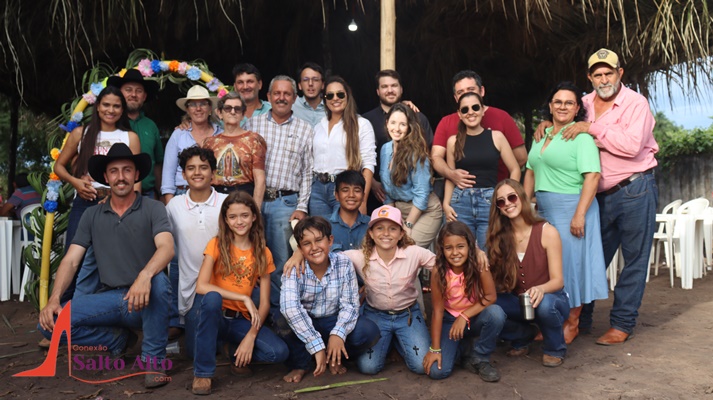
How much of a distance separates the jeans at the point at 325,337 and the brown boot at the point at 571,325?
51.0 inches

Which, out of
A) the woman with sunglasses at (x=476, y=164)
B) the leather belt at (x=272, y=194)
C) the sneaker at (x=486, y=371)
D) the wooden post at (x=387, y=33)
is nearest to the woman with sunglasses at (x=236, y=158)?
the leather belt at (x=272, y=194)

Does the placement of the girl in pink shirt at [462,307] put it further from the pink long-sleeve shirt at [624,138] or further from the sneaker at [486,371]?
the pink long-sleeve shirt at [624,138]

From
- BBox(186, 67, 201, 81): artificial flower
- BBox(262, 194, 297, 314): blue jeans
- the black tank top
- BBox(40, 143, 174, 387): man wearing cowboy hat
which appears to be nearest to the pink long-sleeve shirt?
the black tank top

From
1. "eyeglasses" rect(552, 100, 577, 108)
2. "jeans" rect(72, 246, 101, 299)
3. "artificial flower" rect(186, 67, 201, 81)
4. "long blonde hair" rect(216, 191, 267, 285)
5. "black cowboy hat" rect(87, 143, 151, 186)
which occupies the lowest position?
"jeans" rect(72, 246, 101, 299)

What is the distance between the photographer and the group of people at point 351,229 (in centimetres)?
324

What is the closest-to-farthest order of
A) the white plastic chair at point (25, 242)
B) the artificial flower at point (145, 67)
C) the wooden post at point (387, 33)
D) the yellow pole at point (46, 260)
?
the yellow pole at point (46, 260)
the wooden post at point (387, 33)
the artificial flower at point (145, 67)
the white plastic chair at point (25, 242)

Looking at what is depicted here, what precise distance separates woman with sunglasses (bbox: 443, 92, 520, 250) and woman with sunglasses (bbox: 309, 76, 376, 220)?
564 millimetres

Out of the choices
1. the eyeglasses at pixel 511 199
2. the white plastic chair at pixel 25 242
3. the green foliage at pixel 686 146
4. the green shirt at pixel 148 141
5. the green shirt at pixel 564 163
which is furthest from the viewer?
the green foliage at pixel 686 146

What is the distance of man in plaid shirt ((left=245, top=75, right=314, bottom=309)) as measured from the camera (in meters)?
3.90

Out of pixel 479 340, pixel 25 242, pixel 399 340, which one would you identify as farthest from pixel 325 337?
pixel 25 242

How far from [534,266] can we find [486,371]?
690 millimetres

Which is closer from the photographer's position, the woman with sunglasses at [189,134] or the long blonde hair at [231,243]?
the long blonde hair at [231,243]

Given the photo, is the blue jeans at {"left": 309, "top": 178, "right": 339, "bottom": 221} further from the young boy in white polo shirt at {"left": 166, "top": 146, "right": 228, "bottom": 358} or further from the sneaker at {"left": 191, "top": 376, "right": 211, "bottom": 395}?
the sneaker at {"left": 191, "top": 376, "right": 211, "bottom": 395}

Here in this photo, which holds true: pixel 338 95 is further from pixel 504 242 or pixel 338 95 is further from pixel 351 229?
pixel 504 242
